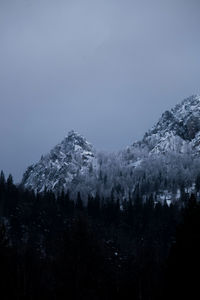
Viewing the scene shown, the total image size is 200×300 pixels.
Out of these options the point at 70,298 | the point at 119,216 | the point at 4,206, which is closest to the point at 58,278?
the point at 70,298

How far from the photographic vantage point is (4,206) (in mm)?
120875

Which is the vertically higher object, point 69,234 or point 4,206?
point 4,206

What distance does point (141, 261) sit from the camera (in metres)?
56.5

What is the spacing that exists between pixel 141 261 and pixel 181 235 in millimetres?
27807

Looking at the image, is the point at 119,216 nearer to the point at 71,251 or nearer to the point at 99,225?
the point at 99,225

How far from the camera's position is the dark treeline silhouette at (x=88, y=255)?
29.4m

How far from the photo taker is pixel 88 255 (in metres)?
38.4

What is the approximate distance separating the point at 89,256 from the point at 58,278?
3.19 meters

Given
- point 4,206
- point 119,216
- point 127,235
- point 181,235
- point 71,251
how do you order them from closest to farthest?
point 181,235 < point 71,251 < point 4,206 < point 127,235 < point 119,216

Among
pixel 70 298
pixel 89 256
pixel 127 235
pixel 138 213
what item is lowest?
pixel 70 298

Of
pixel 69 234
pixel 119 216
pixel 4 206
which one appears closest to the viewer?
pixel 69 234

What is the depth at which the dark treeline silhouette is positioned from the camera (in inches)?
1156

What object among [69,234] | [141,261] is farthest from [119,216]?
[69,234]

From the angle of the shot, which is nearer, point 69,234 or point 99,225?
point 69,234
